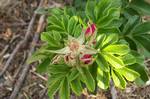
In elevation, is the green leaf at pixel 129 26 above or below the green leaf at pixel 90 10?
below

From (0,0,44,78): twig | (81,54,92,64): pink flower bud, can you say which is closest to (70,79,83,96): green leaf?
(81,54,92,64): pink flower bud

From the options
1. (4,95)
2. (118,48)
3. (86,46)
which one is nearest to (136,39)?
(118,48)

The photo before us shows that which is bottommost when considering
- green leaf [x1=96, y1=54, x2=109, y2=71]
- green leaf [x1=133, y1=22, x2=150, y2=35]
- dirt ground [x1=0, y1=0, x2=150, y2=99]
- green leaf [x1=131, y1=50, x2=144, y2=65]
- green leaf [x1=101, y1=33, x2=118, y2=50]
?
dirt ground [x1=0, y1=0, x2=150, y2=99]

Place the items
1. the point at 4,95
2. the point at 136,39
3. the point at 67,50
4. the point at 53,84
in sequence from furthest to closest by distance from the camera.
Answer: the point at 4,95 → the point at 136,39 → the point at 53,84 → the point at 67,50

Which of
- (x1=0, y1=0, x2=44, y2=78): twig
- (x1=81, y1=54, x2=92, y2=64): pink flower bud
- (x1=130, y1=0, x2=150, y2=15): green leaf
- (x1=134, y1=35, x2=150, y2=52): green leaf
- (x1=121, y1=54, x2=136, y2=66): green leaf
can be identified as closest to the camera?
(x1=81, y1=54, x2=92, y2=64): pink flower bud

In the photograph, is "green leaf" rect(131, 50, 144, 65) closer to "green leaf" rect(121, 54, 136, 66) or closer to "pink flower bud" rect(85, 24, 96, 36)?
"green leaf" rect(121, 54, 136, 66)

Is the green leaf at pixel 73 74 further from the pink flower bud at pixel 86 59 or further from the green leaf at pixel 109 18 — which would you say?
the green leaf at pixel 109 18

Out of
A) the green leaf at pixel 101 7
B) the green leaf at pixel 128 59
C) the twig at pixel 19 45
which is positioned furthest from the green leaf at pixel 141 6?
the twig at pixel 19 45

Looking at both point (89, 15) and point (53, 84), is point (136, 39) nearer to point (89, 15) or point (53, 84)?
point (89, 15)
